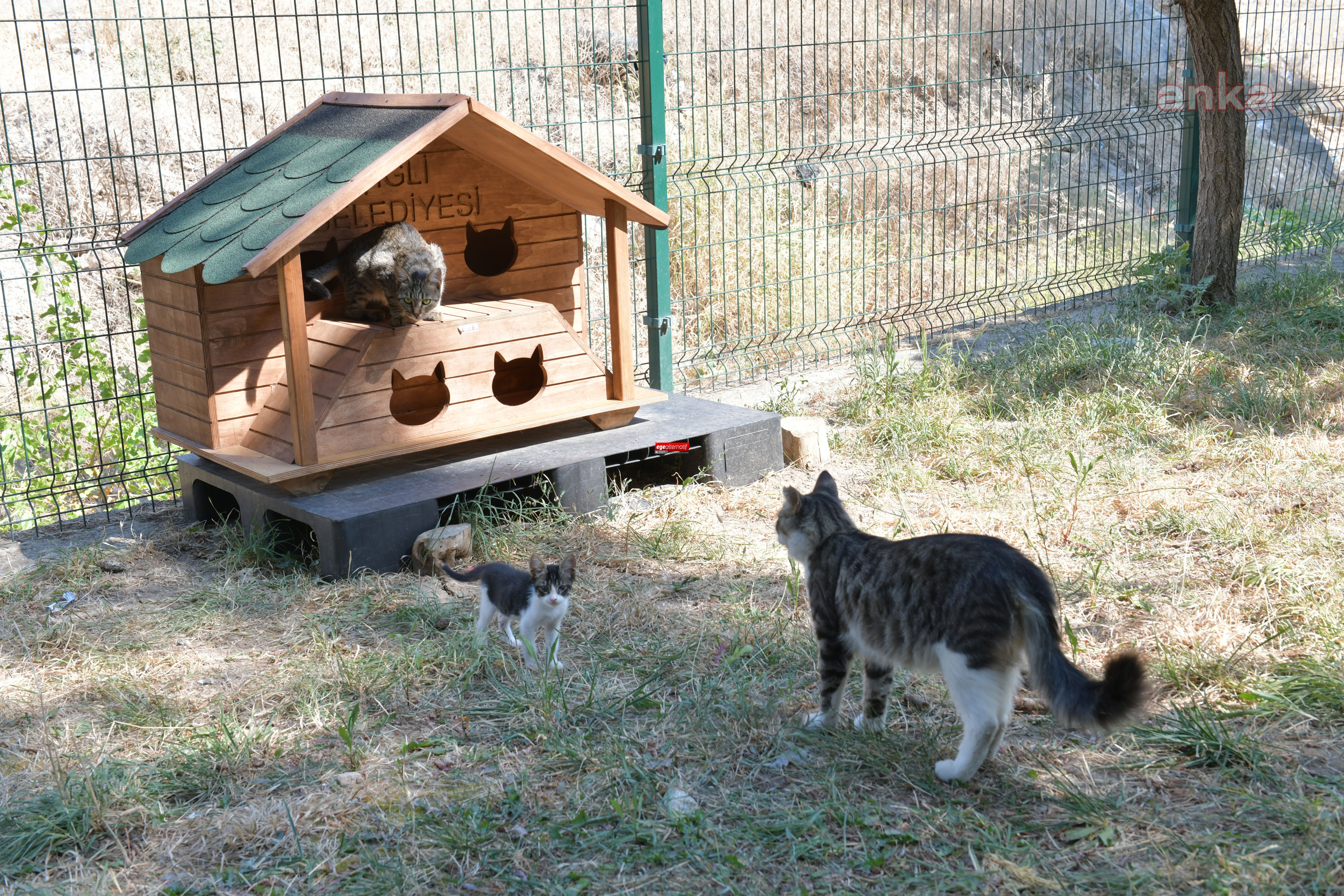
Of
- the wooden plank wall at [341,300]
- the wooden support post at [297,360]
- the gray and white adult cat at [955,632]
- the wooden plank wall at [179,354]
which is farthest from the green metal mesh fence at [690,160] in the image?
the gray and white adult cat at [955,632]

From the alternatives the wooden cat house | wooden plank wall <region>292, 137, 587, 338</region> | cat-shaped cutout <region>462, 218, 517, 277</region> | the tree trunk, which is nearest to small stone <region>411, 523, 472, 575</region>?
the wooden cat house

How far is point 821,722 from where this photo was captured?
3381 mm

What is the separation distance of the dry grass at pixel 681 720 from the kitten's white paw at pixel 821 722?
52 mm

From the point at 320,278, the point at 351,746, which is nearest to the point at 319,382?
the point at 320,278

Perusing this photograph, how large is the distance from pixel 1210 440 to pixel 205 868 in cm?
511

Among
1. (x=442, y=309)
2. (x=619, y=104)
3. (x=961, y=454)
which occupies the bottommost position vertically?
(x=961, y=454)

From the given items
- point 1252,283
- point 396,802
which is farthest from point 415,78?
point 396,802

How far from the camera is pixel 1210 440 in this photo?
19.6 ft

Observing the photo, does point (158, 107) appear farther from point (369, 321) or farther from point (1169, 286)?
point (1169, 286)

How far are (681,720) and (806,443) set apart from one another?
2.77 meters

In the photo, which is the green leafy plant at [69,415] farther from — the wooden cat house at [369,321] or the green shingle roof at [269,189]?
the green shingle roof at [269,189]

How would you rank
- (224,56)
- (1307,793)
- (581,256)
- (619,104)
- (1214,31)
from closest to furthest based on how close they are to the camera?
(1307,793) → (581,256) → (1214,31) → (224,56) → (619,104)

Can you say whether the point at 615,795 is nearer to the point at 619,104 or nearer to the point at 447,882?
the point at 447,882

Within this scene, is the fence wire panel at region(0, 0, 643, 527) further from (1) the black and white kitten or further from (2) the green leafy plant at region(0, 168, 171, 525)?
(1) the black and white kitten
